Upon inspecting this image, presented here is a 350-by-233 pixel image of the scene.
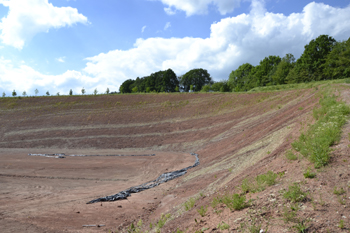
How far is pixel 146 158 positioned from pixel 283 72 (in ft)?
162

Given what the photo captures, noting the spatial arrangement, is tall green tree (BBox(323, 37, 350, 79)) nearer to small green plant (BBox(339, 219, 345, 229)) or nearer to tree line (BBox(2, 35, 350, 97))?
tree line (BBox(2, 35, 350, 97))

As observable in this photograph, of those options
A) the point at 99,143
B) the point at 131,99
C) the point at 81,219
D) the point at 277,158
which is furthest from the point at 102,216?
the point at 131,99

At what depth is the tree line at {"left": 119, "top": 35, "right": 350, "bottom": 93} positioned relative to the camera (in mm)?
46719

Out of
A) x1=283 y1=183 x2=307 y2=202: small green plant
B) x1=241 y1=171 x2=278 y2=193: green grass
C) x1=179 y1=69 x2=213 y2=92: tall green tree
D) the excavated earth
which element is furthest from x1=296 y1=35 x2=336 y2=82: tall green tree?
x1=283 y1=183 x2=307 y2=202: small green plant

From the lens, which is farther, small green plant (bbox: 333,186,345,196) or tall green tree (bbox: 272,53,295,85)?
tall green tree (bbox: 272,53,295,85)

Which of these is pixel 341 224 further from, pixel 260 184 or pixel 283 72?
pixel 283 72

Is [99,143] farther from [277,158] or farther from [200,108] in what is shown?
[277,158]

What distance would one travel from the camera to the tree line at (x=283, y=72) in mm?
46719

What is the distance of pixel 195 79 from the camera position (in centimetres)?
A: 8894

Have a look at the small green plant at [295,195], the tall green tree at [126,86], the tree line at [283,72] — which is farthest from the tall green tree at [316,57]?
the tall green tree at [126,86]

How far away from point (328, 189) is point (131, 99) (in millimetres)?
45115

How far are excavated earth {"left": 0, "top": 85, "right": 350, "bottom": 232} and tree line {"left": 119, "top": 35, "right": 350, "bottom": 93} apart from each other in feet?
68.4

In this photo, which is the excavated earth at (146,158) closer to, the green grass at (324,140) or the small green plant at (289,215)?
the small green plant at (289,215)

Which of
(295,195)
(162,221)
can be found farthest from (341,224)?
(162,221)
